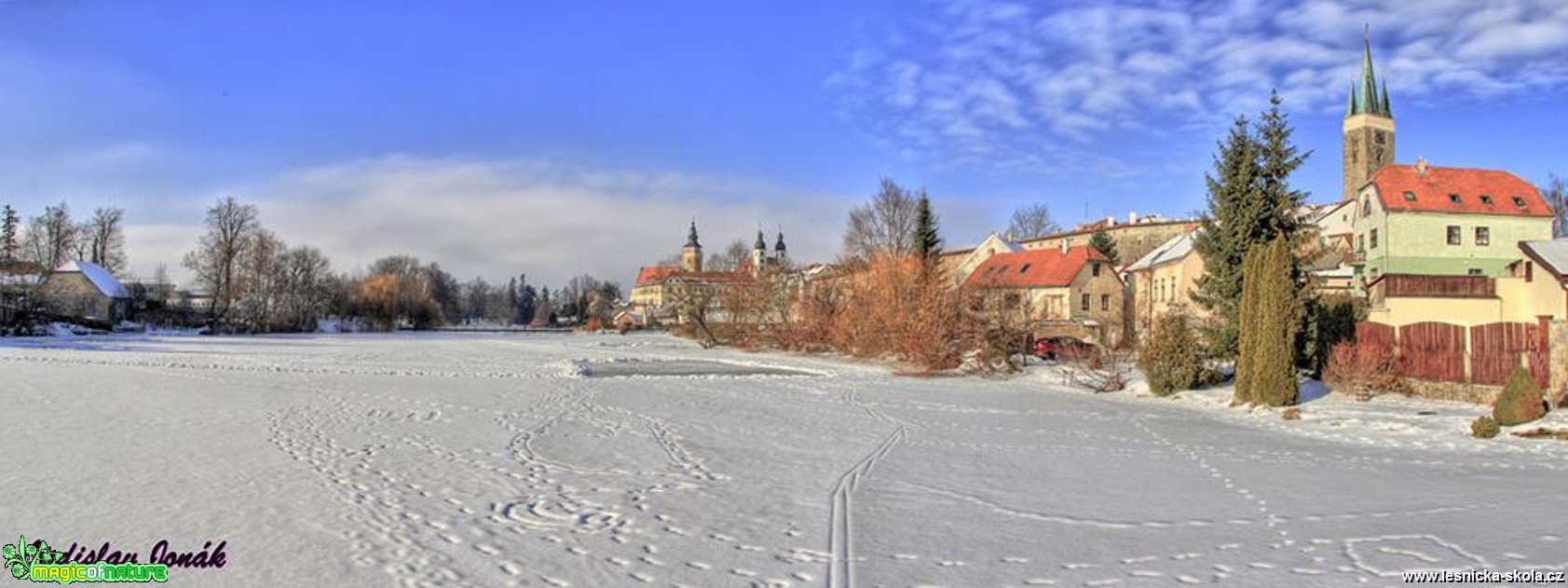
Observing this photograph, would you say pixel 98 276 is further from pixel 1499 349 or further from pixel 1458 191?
pixel 1458 191

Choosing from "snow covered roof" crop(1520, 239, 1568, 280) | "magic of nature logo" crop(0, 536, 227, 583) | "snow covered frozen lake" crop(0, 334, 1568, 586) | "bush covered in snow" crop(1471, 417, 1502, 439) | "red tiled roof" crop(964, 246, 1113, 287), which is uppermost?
"red tiled roof" crop(964, 246, 1113, 287)

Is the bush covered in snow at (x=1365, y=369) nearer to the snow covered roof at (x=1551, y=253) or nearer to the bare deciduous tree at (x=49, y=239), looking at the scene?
the snow covered roof at (x=1551, y=253)

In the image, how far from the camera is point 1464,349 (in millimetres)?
19812

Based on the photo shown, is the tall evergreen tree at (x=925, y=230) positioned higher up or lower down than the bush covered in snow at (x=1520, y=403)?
higher up

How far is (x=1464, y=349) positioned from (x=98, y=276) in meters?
92.2

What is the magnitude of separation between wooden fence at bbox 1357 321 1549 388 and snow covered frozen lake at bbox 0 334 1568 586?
154 cm

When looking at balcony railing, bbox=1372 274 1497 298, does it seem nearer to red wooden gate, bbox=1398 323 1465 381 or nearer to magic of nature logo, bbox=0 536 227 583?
red wooden gate, bbox=1398 323 1465 381

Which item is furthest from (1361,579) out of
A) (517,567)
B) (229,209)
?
(229,209)

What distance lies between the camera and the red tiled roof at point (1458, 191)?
48719 millimetres

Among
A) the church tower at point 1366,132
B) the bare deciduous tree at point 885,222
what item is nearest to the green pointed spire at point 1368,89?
the church tower at point 1366,132

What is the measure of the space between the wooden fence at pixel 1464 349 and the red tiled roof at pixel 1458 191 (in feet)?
106

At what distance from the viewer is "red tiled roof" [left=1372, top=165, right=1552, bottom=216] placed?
160ft

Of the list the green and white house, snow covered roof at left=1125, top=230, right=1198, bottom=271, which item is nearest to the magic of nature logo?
snow covered roof at left=1125, top=230, right=1198, bottom=271

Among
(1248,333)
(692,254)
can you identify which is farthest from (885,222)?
(692,254)
